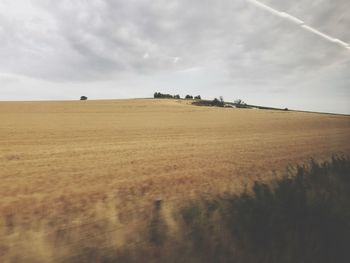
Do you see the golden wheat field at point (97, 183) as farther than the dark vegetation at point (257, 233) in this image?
Yes

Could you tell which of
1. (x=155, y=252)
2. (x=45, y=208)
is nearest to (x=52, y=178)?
(x=45, y=208)

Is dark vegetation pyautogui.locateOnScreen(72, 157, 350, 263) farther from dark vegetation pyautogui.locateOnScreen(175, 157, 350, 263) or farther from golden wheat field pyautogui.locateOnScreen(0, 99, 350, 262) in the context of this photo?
golden wheat field pyautogui.locateOnScreen(0, 99, 350, 262)

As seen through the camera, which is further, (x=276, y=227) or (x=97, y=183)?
(x=97, y=183)

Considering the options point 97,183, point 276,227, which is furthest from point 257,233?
point 97,183

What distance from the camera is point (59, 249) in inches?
192

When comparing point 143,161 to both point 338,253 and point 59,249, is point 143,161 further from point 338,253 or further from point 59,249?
point 338,253

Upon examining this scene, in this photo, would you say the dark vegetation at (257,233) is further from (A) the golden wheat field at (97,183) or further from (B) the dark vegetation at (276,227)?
(A) the golden wheat field at (97,183)

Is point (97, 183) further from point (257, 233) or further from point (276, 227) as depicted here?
point (276, 227)

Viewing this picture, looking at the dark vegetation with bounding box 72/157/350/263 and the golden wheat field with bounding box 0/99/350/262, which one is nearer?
the dark vegetation with bounding box 72/157/350/263

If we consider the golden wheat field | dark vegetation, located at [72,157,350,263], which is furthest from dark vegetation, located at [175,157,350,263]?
the golden wheat field

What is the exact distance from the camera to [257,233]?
16.0 feet

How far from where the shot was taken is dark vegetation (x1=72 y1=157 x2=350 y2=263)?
4.45 metres

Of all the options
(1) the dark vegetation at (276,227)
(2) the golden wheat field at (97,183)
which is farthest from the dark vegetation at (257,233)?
(2) the golden wheat field at (97,183)

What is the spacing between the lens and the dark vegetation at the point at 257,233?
14.6 ft
